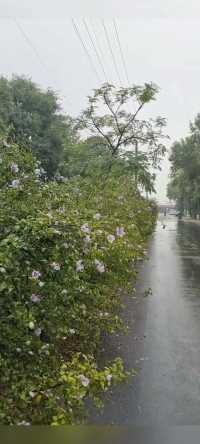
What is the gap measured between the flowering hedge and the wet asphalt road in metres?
0.50

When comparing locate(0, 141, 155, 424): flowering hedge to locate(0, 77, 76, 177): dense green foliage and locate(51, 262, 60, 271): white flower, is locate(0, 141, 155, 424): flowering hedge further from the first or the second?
locate(0, 77, 76, 177): dense green foliage

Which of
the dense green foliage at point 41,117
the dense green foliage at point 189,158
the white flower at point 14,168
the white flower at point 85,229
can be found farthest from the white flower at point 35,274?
the dense green foliage at point 189,158

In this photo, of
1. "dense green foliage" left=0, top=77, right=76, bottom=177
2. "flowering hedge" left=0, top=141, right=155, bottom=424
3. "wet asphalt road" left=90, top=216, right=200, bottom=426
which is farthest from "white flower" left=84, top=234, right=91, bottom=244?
"dense green foliage" left=0, top=77, right=76, bottom=177

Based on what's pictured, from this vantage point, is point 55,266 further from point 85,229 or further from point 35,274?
point 85,229

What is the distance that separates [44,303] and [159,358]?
7.32 ft

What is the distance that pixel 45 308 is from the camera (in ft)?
9.78

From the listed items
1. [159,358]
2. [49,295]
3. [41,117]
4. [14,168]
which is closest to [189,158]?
[41,117]

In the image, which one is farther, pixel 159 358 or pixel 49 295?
pixel 159 358

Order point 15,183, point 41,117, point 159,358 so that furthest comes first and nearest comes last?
point 41,117 < point 159,358 < point 15,183

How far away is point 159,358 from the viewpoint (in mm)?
4836

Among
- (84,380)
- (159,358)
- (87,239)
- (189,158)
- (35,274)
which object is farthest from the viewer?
(189,158)

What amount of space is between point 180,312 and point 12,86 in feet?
85.8

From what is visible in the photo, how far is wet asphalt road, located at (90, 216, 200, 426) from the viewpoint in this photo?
3.54 metres

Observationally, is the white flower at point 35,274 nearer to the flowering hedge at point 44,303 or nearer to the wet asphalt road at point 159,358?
the flowering hedge at point 44,303
